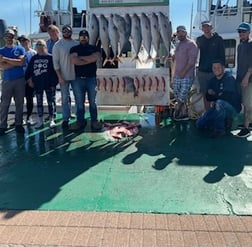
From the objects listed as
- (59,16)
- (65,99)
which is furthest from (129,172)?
(59,16)

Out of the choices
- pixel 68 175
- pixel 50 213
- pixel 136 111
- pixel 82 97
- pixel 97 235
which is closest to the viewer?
pixel 97 235

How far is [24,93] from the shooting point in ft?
22.2

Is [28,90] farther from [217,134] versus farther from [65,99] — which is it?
[217,134]

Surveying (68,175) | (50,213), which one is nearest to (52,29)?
(68,175)

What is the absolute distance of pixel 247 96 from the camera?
244 inches

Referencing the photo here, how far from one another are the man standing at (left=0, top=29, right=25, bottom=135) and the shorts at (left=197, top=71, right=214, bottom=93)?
318 cm

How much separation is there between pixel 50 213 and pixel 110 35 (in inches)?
132

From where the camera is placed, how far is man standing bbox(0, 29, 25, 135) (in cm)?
633

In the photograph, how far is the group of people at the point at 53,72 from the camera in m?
6.29

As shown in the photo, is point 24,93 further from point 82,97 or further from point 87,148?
point 87,148

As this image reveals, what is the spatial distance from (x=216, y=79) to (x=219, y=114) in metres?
0.60

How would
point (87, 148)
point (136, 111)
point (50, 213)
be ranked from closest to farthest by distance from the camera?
point (50, 213) < point (87, 148) < point (136, 111)

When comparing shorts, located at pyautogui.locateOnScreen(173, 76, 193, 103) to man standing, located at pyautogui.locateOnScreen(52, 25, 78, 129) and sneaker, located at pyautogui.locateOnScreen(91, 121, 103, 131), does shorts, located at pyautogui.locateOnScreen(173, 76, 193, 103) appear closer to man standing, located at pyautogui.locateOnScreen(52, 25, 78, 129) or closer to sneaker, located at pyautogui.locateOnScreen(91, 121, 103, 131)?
sneaker, located at pyautogui.locateOnScreen(91, 121, 103, 131)

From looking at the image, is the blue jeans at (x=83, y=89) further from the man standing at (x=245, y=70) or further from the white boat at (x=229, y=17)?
the white boat at (x=229, y=17)
